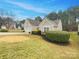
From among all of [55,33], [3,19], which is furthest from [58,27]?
[3,19]

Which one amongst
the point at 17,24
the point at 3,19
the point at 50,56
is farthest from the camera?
the point at 17,24

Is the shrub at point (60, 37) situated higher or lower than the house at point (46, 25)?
Result: lower

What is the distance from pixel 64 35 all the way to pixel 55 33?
1.60 metres

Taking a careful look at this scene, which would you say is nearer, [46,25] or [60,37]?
[60,37]

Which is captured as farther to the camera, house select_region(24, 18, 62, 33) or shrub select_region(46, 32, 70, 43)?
house select_region(24, 18, 62, 33)

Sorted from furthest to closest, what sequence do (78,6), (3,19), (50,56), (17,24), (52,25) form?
(17,24) → (3,19) → (78,6) → (52,25) → (50,56)

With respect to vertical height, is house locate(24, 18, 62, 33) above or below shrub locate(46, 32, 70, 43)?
above

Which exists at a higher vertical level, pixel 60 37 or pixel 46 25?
pixel 46 25

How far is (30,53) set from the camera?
15.6 m

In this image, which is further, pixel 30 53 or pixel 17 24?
pixel 17 24

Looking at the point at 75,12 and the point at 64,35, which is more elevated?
the point at 75,12

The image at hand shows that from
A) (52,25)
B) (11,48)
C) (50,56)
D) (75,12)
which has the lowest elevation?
(50,56)

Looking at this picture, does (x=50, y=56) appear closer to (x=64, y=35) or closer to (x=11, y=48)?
(x=11, y=48)

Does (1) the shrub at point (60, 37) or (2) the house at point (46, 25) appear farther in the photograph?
(2) the house at point (46, 25)
